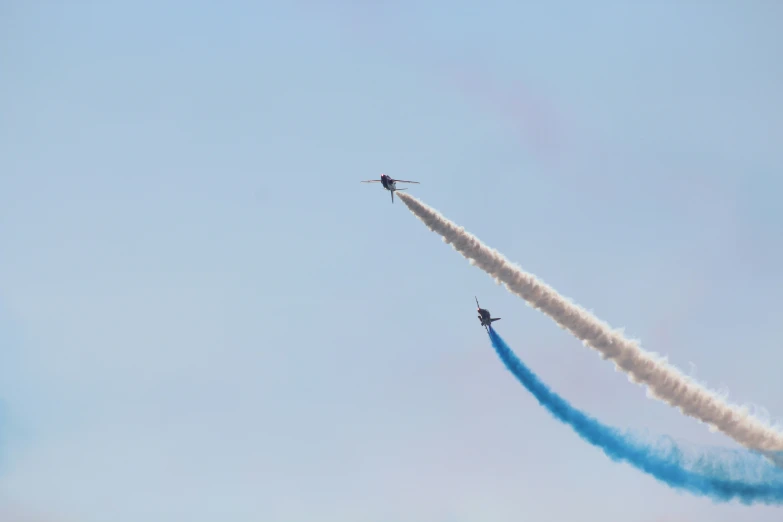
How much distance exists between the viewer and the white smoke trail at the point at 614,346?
10775 centimetres

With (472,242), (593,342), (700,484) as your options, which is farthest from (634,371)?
(472,242)

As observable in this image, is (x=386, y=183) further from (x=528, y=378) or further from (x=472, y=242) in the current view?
(x=528, y=378)

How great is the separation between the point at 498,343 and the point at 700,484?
86.0 feet

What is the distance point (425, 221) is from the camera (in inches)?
4658

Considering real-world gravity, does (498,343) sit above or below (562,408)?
above

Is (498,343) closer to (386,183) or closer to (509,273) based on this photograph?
(509,273)

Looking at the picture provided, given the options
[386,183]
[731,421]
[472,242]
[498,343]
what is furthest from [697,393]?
[386,183]

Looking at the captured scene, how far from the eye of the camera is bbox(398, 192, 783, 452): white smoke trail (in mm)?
107750

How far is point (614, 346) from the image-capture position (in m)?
112

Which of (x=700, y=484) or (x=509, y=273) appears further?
(x=509, y=273)

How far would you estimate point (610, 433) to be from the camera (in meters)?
111

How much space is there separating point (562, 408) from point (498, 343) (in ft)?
33.5

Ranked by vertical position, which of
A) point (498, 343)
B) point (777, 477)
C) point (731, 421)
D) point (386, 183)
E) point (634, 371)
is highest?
point (386, 183)

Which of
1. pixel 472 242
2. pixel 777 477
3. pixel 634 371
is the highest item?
pixel 472 242
